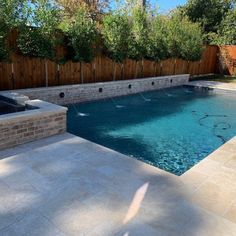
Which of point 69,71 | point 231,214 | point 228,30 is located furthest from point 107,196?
point 228,30

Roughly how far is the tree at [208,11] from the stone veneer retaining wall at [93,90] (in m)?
9.65

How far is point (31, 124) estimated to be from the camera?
4.73 metres

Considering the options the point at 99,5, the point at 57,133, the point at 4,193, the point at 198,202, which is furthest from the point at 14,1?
the point at 99,5

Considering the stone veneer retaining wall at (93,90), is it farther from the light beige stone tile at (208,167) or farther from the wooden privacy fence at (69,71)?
the light beige stone tile at (208,167)

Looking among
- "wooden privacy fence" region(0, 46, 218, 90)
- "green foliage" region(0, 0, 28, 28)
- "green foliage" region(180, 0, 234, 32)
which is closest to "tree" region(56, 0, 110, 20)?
"green foliage" region(180, 0, 234, 32)

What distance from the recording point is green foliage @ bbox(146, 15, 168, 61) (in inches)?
464

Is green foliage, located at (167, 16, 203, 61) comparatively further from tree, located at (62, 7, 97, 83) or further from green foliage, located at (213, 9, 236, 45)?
green foliage, located at (213, 9, 236, 45)

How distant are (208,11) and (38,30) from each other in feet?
56.2

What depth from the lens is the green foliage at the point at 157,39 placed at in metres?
11.8

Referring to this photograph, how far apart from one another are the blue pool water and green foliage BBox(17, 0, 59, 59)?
2.16 meters

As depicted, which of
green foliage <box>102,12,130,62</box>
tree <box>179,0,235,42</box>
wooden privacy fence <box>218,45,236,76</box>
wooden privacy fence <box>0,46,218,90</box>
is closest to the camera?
wooden privacy fence <box>0,46,218,90</box>

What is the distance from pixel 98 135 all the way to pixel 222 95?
8.49 m

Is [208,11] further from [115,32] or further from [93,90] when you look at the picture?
[93,90]

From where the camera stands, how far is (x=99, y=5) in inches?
753
